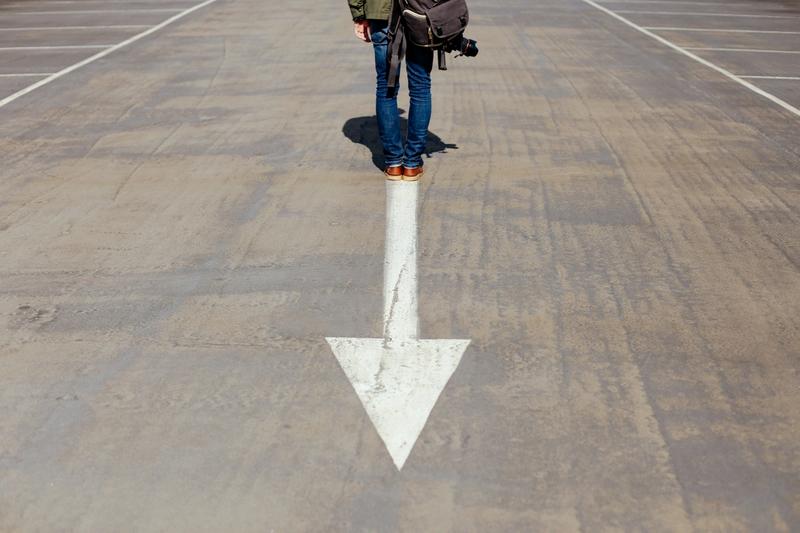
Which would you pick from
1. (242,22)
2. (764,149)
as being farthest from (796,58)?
(242,22)

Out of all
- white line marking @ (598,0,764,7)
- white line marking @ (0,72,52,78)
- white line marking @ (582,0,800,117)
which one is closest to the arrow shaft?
white line marking @ (582,0,800,117)

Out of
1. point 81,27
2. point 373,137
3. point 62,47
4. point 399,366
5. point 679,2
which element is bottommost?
point 679,2

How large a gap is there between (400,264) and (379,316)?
70cm

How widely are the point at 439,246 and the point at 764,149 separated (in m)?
3.58

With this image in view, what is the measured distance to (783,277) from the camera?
17.0 feet

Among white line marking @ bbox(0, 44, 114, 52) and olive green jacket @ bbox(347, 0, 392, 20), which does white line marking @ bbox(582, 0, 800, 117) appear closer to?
olive green jacket @ bbox(347, 0, 392, 20)

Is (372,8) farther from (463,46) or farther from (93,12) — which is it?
(93,12)

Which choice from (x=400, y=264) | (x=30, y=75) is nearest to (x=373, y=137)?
(x=400, y=264)

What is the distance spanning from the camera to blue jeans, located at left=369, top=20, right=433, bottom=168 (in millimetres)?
6711

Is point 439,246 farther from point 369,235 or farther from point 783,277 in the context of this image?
point 783,277

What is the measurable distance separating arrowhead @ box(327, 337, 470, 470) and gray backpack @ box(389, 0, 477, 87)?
8.81ft

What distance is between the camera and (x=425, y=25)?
252 inches

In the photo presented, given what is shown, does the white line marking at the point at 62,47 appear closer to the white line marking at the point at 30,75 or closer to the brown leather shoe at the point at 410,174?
the white line marking at the point at 30,75

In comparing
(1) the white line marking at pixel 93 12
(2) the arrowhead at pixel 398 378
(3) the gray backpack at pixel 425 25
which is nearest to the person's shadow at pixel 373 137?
(3) the gray backpack at pixel 425 25
